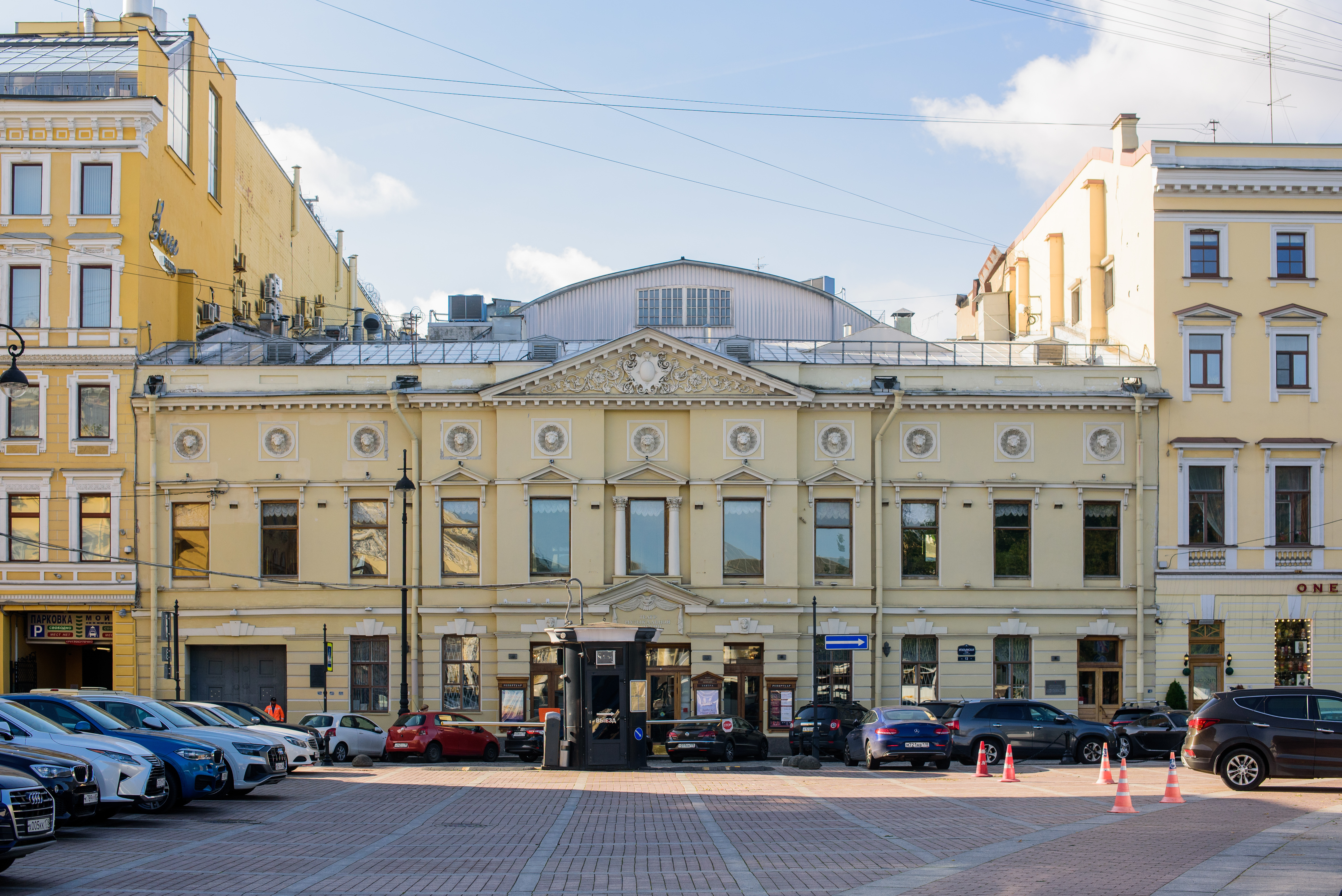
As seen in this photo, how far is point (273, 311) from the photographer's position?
5122 centimetres

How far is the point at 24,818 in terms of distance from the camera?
1292cm

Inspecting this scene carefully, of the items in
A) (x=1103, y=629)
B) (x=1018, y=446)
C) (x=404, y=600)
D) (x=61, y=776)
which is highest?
(x=1018, y=446)

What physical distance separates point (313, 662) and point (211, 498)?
5606mm

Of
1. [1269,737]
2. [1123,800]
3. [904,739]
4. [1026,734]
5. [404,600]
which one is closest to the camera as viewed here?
[1123,800]

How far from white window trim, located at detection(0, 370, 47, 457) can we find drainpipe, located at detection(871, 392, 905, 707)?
937 inches

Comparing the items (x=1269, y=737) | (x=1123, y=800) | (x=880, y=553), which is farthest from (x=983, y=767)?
(x=880, y=553)

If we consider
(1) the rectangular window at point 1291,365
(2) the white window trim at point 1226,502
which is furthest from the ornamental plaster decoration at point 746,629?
(1) the rectangular window at point 1291,365

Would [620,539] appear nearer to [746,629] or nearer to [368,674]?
[746,629]

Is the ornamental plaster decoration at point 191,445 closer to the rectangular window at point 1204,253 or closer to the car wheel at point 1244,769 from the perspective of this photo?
the rectangular window at point 1204,253

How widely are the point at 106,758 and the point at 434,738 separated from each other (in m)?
16.1

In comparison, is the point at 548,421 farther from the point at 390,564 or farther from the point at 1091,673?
the point at 1091,673

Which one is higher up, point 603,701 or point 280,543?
point 280,543

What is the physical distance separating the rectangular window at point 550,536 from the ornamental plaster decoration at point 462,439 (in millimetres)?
2310

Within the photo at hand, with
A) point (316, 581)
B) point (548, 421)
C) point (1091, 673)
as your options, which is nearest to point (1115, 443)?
point (1091, 673)
